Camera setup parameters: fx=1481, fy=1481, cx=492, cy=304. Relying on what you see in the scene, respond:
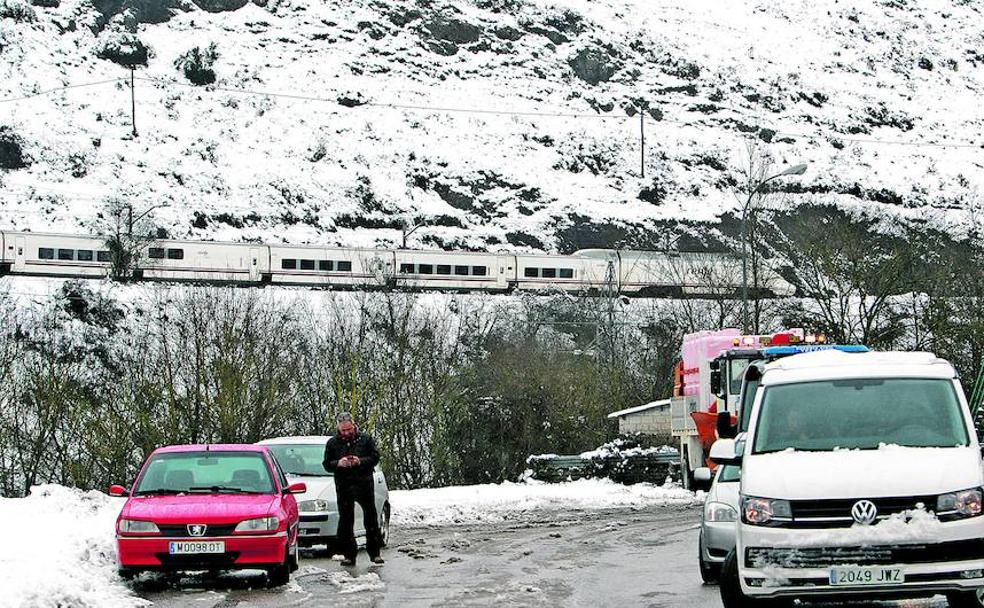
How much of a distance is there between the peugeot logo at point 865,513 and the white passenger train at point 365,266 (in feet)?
201

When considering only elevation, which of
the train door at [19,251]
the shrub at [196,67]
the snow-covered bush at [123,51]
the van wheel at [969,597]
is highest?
the snow-covered bush at [123,51]

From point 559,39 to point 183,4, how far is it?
44825 mm

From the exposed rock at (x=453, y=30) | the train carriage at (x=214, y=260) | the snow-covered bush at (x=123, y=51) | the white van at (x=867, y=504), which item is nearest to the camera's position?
the white van at (x=867, y=504)

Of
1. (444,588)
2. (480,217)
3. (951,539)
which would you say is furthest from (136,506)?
(480,217)

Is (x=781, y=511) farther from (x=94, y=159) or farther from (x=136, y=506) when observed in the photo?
(x=94, y=159)

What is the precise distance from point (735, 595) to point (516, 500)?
21597 mm

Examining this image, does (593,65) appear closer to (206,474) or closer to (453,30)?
(453,30)

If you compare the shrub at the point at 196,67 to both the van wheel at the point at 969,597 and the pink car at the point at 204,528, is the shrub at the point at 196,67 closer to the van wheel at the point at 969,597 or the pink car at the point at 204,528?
the pink car at the point at 204,528

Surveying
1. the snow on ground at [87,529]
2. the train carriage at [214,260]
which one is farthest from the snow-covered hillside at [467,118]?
the snow on ground at [87,529]

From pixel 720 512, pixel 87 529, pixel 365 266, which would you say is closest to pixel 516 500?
pixel 87 529

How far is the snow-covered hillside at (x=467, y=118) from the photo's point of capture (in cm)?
12119

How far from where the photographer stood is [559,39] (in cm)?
17862

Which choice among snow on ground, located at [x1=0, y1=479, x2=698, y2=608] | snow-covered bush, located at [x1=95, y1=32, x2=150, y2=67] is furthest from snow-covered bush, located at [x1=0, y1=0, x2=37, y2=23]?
snow on ground, located at [x1=0, y1=479, x2=698, y2=608]

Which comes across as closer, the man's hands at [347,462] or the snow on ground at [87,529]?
the snow on ground at [87,529]
